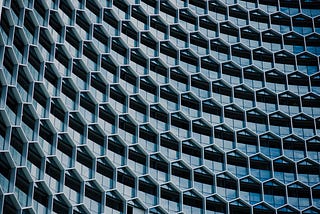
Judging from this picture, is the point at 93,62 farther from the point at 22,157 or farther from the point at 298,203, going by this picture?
the point at 298,203

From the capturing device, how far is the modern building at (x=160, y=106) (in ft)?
153

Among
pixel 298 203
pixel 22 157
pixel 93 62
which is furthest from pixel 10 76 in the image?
pixel 298 203

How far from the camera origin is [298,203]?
59438 mm

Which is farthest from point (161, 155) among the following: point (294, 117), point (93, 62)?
point (294, 117)

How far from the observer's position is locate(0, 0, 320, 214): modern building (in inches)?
1832

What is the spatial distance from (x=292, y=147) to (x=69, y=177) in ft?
71.4

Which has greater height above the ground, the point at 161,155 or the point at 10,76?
the point at 10,76

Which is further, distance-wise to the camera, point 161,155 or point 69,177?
point 161,155

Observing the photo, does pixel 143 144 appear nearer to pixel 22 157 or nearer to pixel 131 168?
pixel 131 168

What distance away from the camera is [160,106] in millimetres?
59062

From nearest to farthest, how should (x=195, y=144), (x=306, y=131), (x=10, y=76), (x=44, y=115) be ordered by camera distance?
(x=10, y=76), (x=44, y=115), (x=195, y=144), (x=306, y=131)

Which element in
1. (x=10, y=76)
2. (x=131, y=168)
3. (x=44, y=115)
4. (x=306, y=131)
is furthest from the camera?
(x=306, y=131)

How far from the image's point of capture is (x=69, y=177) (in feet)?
164

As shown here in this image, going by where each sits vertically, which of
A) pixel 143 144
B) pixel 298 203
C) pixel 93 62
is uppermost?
Result: pixel 93 62
